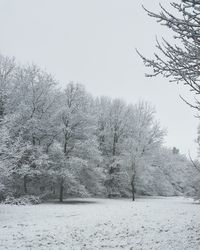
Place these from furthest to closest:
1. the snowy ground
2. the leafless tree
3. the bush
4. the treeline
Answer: the treeline, the bush, the snowy ground, the leafless tree

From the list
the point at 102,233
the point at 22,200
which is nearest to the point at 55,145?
the point at 22,200

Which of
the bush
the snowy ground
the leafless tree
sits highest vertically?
the leafless tree

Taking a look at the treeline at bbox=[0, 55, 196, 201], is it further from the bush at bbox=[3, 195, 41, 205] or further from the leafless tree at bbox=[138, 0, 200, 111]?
the leafless tree at bbox=[138, 0, 200, 111]

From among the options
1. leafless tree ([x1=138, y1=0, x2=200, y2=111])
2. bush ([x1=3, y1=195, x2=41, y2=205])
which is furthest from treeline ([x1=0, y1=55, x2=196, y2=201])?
leafless tree ([x1=138, y1=0, x2=200, y2=111])

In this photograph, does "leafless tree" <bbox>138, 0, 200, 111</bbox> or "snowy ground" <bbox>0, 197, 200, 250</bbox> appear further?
"snowy ground" <bbox>0, 197, 200, 250</bbox>

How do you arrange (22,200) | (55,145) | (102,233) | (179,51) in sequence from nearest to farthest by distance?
(179,51), (102,233), (22,200), (55,145)

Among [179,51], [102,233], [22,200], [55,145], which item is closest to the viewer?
[179,51]

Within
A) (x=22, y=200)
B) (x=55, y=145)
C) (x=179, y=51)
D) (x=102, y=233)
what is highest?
(x=55, y=145)

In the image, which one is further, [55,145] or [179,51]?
[55,145]

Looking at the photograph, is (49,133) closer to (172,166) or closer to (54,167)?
(54,167)

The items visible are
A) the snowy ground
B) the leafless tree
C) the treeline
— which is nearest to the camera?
the leafless tree

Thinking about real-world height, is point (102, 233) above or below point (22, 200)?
below

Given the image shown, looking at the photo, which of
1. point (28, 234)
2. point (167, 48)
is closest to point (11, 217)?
point (28, 234)

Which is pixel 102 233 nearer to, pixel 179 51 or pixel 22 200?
pixel 179 51
